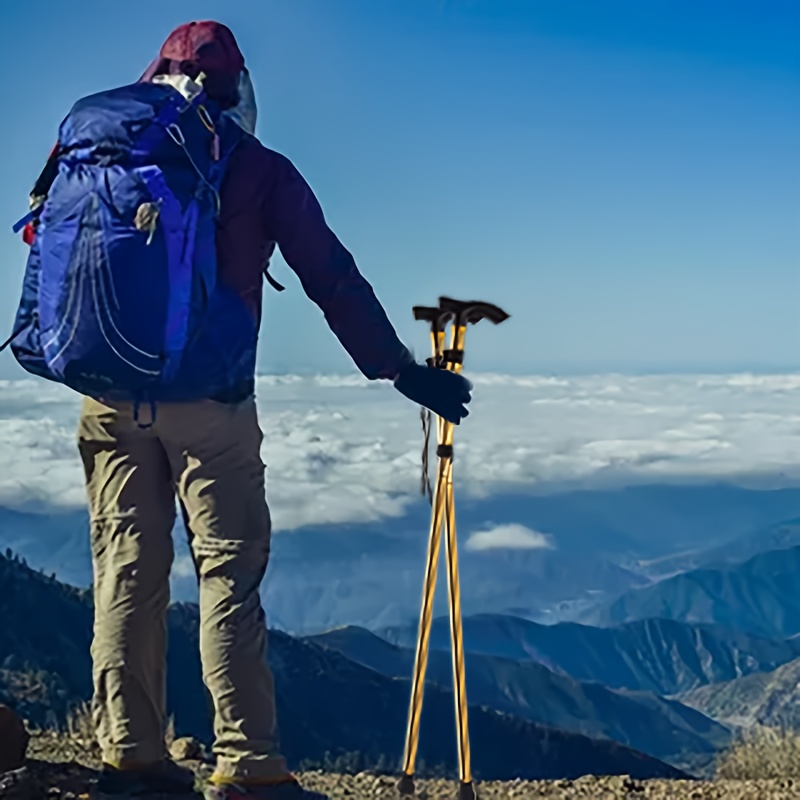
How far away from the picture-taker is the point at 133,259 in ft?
10.3

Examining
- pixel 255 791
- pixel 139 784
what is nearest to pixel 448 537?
pixel 255 791

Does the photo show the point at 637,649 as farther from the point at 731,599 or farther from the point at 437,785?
the point at 437,785

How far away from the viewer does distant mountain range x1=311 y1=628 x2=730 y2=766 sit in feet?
22.1

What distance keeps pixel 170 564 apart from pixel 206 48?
1.26 metres

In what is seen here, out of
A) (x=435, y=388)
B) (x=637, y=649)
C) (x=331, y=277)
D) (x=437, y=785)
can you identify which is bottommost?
(x=637, y=649)

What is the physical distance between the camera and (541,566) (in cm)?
849

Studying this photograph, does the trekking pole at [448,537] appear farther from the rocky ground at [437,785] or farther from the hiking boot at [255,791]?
the hiking boot at [255,791]

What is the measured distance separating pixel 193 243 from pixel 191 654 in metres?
3.47

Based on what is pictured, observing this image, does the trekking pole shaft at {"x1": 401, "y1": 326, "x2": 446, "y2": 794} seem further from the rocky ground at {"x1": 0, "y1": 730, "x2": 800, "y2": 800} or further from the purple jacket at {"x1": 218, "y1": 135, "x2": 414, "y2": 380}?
the purple jacket at {"x1": 218, "y1": 135, "x2": 414, "y2": 380}

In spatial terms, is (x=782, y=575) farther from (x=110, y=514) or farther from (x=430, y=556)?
(x=110, y=514)

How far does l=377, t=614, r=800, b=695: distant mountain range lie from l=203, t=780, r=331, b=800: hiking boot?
3.56 m

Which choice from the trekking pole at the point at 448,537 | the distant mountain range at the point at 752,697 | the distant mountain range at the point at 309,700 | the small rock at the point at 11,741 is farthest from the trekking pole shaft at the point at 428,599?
the distant mountain range at the point at 752,697

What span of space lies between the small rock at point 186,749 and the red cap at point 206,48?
2388mm

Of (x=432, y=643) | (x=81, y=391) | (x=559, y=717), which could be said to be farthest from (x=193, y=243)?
(x=559, y=717)
